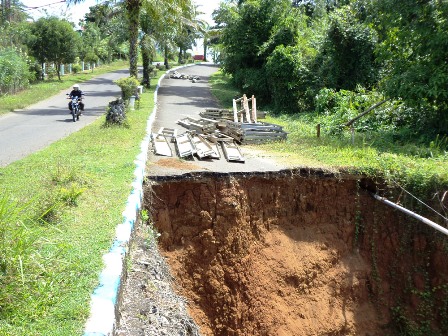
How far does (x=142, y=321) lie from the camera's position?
4.15 m

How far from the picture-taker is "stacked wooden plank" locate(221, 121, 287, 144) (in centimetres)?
1142

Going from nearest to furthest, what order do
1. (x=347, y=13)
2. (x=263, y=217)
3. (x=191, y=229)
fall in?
(x=191, y=229) → (x=263, y=217) → (x=347, y=13)

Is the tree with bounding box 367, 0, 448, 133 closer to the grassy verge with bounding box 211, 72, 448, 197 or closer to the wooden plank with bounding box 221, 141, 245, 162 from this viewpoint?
the grassy verge with bounding box 211, 72, 448, 197

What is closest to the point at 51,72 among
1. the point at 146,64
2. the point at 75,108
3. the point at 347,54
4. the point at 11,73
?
the point at 146,64

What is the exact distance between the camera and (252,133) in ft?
37.7

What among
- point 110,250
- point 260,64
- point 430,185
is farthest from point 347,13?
point 110,250

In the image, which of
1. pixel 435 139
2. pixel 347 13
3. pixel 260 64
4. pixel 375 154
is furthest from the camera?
pixel 260 64

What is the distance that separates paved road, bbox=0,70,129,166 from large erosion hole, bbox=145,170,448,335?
4086mm

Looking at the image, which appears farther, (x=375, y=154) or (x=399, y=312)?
(x=375, y=154)

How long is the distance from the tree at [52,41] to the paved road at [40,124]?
16.9ft

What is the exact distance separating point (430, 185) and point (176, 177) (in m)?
4.70

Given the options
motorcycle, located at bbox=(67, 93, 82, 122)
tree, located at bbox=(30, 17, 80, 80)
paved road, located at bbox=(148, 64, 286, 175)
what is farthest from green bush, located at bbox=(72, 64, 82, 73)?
motorcycle, located at bbox=(67, 93, 82, 122)

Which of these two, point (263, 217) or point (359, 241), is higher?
point (263, 217)

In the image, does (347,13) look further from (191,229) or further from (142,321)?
(142,321)
